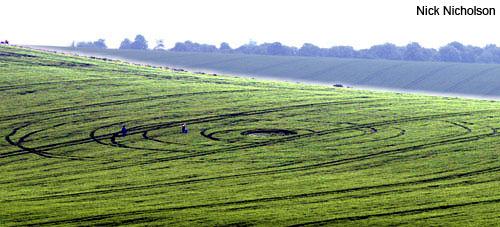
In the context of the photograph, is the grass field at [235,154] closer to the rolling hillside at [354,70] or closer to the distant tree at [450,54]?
the rolling hillside at [354,70]

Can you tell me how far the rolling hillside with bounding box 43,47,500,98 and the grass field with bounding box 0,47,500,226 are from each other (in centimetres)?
2808

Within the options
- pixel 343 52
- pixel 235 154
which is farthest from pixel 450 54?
pixel 235 154

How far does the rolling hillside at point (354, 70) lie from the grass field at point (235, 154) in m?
28.1

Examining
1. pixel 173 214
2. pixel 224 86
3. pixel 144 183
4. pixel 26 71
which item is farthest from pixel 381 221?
pixel 26 71

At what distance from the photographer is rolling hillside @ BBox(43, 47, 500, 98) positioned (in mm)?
132375

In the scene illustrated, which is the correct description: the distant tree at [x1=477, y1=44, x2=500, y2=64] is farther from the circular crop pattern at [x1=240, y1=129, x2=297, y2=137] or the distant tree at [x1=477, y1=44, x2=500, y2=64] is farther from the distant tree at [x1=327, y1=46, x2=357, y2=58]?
the circular crop pattern at [x1=240, y1=129, x2=297, y2=137]

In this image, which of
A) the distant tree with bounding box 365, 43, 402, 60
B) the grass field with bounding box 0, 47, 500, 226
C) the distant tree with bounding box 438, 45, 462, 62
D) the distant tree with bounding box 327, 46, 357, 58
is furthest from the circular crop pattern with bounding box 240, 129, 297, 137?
the distant tree with bounding box 327, 46, 357, 58

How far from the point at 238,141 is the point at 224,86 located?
29511mm

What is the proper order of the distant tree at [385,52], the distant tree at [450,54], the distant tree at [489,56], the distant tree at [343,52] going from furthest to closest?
the distant tree at [343,52] < the distant tree at [385,52] < the distant tree at [489,56] < the distant tree at [450,54]

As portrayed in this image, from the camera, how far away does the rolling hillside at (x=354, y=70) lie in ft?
434

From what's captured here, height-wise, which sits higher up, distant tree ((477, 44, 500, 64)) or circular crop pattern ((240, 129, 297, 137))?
distant tree ((477, 44, 500, 64))

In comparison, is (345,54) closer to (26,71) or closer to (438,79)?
(438,79)

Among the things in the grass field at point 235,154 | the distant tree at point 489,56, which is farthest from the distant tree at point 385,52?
the grass field at point 235,154

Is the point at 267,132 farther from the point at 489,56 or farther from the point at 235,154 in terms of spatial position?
the point at 489,56
